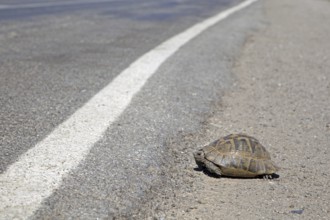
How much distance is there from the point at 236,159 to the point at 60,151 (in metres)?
1.20

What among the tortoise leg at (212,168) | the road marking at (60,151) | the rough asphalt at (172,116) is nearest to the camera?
the road marking at (60,151)

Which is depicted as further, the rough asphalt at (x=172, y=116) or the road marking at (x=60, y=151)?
the rough asphalt at (x=172, y=116)

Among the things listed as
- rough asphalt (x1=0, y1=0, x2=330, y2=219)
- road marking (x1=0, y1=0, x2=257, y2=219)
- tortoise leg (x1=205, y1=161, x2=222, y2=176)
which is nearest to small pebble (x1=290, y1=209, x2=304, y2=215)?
rough asphalt (x1=0, y1=0, x2=330, y2=219)

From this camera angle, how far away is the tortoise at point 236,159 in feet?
14.3

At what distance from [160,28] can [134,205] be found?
7.94m

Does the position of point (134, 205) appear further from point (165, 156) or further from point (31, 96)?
point (31, 96)

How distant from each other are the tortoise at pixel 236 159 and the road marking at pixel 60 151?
0.79 m

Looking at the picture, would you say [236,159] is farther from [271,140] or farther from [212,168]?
[271,140]

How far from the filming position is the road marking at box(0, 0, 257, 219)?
3428 millimetres

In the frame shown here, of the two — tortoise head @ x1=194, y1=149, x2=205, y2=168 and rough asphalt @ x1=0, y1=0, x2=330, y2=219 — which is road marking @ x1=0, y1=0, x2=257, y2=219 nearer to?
rough asphalt @ x1=0, y1=0, x2=330, y2=219

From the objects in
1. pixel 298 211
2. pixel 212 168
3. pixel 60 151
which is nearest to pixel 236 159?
pixel 212 168

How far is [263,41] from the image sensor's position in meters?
11.4

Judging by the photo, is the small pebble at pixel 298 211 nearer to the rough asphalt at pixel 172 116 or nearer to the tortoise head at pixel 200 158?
the rough asphalt at pixel 172 116

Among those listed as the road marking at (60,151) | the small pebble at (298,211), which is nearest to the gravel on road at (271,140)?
the small pebble at (298,211)
